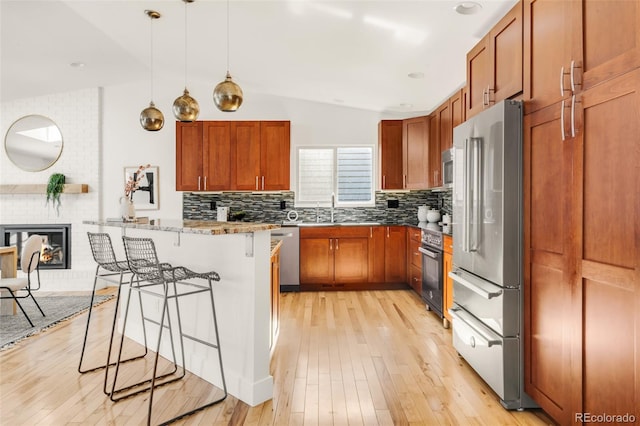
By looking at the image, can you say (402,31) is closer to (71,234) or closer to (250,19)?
(250,19)

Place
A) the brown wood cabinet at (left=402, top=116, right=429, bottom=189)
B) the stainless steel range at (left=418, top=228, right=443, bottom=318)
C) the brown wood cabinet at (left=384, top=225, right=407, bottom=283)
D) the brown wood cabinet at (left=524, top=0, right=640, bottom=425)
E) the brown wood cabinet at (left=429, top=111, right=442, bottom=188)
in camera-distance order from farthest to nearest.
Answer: the brown wood cabinet at (left=384, top=225, right=407, bottom=283) < the brown wood cabinet at (left=402, top=116, right=429, bottom=189) < the brown wood cabinet at (left=429, top=111, right=442, bottom=188) < the stainless steel range at (left=418, top=228, right=443, bottom=318) < the brown wood cabinet at (left=524, top=0, right=640, bottom=425)

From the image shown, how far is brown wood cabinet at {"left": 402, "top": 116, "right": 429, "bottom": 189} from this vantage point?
17.5 feet

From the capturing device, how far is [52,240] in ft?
19.7

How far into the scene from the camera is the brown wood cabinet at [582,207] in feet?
5.16

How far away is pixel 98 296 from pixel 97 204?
1.43 metres

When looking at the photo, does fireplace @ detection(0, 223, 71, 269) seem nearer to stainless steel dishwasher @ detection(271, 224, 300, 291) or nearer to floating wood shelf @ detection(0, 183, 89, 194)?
floating wood shelf @ detection(0, 183, 89, 194)

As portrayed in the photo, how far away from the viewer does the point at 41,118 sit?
598cm

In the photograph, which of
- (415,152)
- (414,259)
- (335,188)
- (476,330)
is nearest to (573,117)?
(476,330)

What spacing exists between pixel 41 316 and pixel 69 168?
8.36ft

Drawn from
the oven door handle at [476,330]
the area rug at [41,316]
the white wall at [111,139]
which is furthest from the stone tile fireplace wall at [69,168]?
the oven door handle at [476,330]

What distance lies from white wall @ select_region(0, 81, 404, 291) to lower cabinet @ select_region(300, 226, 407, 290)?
124cm

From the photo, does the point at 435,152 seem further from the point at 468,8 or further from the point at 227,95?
the point at 227,95

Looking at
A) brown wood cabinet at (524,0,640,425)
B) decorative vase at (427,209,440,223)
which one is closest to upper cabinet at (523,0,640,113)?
brown wood cabinet at (524,0,640,425)

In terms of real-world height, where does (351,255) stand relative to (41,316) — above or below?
above
